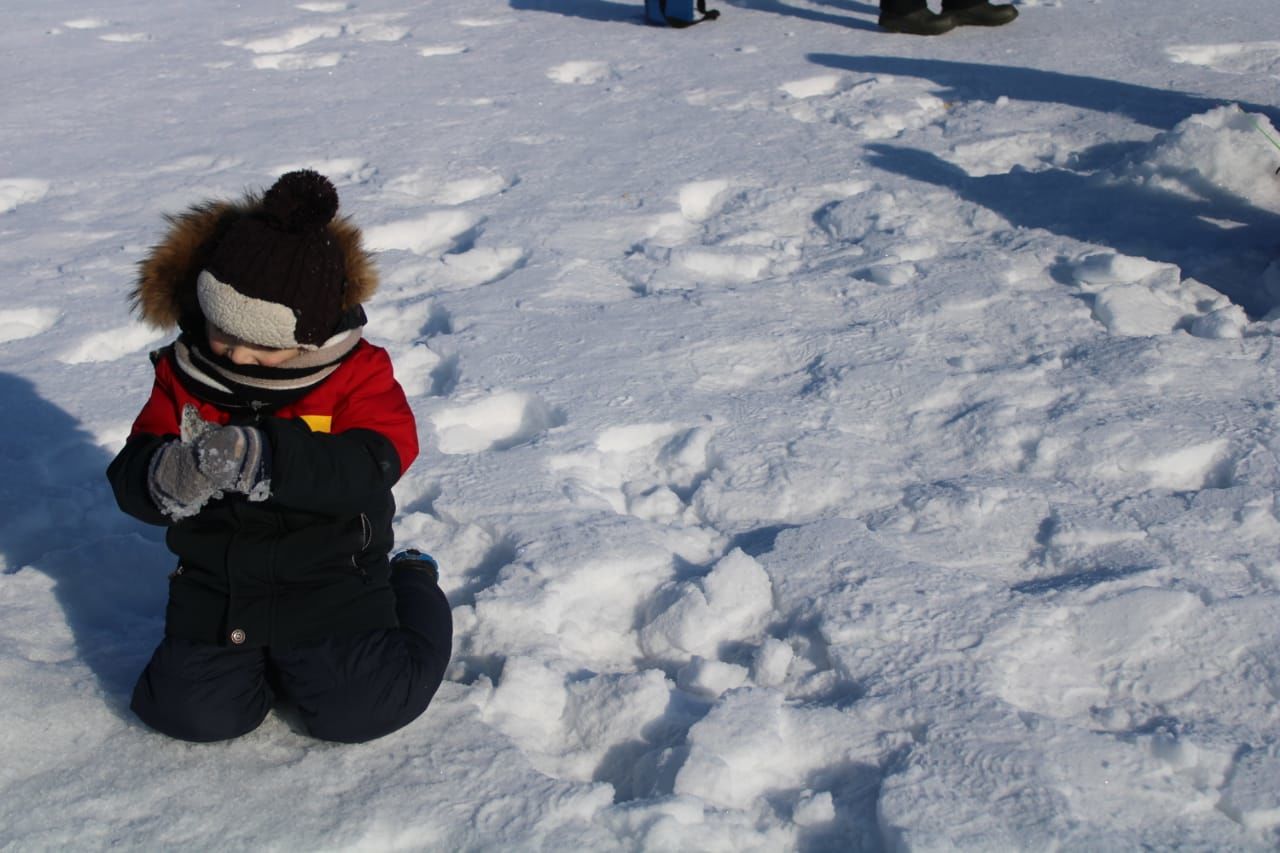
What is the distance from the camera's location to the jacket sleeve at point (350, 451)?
5.47 feet

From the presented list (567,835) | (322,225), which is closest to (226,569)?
(322,225)

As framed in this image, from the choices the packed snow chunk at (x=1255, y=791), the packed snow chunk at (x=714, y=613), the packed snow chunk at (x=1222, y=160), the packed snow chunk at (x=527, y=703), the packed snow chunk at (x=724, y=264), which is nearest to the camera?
the packed snow chunk at (x=1255, y=791)

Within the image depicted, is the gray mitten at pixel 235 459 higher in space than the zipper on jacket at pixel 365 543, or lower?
higher

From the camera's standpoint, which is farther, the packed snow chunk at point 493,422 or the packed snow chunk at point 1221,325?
the packed snow chunk at point 1221,325

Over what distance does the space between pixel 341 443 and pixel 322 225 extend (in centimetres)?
32

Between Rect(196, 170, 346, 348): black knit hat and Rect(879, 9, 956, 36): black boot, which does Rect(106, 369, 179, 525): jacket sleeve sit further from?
Rect(879, 9, 956, 36): black boot

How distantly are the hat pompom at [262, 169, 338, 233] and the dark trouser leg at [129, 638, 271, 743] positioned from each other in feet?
2.10

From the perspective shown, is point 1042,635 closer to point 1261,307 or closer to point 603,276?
point 1261,307

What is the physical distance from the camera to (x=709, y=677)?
192 centimetres

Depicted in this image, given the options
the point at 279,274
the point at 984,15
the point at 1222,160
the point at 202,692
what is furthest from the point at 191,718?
the point at 984,15

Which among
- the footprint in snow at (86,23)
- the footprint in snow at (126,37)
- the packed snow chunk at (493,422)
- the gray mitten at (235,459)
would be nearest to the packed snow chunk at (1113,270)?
the packed snow chunk at (493,422)

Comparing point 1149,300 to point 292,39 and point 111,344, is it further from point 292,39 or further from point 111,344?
point 292,39

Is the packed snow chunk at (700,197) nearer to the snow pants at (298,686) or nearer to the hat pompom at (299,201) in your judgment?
the hat pompom at (299,201)

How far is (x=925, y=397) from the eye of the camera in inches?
109
